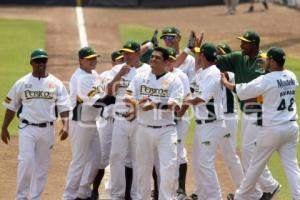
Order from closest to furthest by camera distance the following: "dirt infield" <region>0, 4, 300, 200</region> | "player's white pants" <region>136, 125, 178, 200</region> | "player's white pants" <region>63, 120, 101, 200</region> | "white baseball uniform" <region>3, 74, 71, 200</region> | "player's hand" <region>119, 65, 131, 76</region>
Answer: "player's white pants" <region>136, 125, 178, 200</region>
"white baseball uniform" <region>3, 74, 71, 200</region>
"player's hand" <region>119, 65, 131, 76</region>
"player's white pants" <region>63, 120, 101, 200</region>
"dirt infield" <region>0, 4, 300, 200</region>

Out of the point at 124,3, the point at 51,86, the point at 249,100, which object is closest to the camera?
the point at 51,86

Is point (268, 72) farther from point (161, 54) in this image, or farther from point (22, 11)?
point (22, 11)

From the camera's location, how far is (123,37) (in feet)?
100.0

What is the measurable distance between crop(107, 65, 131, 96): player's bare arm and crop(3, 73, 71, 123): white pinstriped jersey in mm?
712

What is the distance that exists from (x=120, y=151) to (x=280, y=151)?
A: 2188 mm

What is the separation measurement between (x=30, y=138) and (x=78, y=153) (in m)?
0.94

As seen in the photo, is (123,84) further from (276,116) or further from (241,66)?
(276,116)

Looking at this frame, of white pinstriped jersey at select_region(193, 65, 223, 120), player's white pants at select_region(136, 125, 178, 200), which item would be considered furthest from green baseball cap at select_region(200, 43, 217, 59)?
player's white pants at select_region(136, 125, 178, 200)

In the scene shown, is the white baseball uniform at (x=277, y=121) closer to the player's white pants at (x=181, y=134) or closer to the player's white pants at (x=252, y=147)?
the player's white pants at (x=252, y=147)

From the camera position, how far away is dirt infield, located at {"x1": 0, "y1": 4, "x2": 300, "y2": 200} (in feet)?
91.0

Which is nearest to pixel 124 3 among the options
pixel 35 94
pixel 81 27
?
pixel 81 27

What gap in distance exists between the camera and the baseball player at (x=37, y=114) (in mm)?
11023

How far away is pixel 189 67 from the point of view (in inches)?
510

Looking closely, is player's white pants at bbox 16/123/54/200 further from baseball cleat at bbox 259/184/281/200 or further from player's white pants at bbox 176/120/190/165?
baseball cleat at bbox 259/184/281/200
